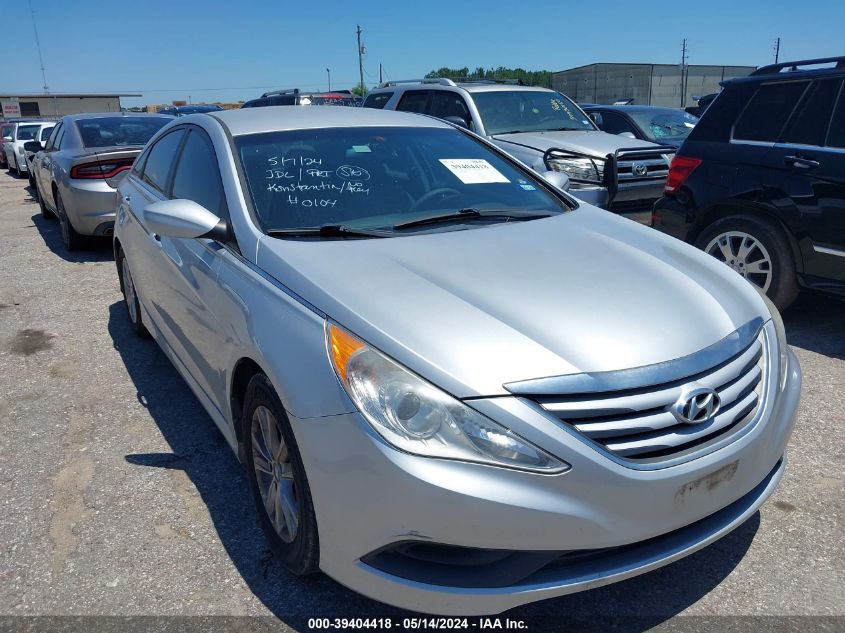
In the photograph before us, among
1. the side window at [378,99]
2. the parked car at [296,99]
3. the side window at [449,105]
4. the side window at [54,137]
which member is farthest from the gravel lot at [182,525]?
the parked car at [296,99]

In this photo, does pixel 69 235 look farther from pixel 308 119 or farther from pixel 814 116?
pixel 814 116

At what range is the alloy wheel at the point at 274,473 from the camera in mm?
2432

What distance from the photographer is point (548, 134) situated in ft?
28.0

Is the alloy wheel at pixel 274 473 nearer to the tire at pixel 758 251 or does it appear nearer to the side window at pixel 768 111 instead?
the tire at pixel 758 251

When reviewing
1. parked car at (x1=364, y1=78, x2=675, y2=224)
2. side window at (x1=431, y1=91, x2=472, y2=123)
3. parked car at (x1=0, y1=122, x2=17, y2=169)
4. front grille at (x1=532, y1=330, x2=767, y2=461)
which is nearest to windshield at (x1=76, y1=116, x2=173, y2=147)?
parked car at (x1=364, y1=78, x2=675, y2=224)

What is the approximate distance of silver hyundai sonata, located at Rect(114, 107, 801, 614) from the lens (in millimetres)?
1963

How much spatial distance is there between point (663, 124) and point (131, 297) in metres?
9.22

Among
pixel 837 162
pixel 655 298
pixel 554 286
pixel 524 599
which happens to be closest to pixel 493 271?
pixel 554 286

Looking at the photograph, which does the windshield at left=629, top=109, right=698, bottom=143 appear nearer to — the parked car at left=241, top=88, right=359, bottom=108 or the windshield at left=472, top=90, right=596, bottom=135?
the windshield at left=472, top=90, right=596, bottom=135

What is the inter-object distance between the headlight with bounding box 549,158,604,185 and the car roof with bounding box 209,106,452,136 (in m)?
3.90

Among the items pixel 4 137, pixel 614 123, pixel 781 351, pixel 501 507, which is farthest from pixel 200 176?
pixel 4 137

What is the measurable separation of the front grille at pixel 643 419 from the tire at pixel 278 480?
82cm

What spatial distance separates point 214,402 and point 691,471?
1.97m

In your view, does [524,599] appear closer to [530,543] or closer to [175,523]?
[530,543]
